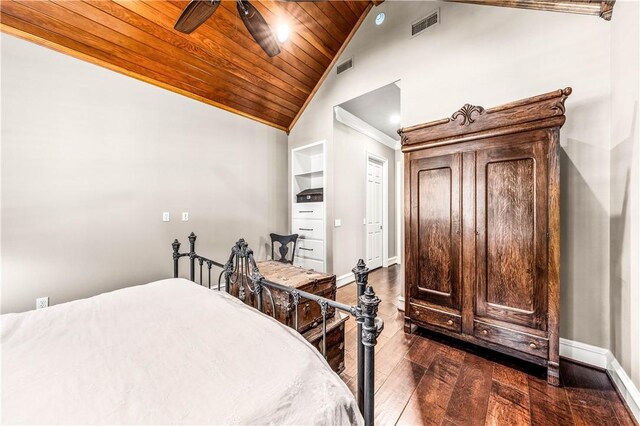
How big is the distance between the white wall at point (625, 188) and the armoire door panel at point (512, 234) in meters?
0.43

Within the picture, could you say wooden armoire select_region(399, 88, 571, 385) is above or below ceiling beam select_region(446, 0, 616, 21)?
below

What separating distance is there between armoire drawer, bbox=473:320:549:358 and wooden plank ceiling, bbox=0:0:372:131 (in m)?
3.63

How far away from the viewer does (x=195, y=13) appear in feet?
5.60

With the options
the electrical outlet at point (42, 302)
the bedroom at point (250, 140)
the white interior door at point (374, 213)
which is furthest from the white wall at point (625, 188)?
the electrical outlet at point (42, 302)

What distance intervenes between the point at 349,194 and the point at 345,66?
1.85 meters

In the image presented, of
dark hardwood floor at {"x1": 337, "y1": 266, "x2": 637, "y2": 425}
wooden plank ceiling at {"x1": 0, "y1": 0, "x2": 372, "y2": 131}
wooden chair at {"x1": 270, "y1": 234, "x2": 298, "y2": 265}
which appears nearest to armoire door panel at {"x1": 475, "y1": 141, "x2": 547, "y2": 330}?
dark hardwood floor at {"x1": 337, "y1": 266, "x2": 637, "y2": 425}

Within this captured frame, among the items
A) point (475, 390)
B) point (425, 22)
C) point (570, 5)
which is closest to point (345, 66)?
point (425, 22)

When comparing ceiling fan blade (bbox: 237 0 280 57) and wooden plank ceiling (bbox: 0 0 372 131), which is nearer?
ceiling fan blade (bbox: 237 0 280 57)

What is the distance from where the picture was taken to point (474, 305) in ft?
6.58

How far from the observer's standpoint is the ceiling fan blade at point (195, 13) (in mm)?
1616

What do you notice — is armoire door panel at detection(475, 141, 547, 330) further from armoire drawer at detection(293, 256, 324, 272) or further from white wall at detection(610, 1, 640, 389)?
armoire drawer at detection(293, 256, 324, 272)

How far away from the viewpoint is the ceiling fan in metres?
1.64

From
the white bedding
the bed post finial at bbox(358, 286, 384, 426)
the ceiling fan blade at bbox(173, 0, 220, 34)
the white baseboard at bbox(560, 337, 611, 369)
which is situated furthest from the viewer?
the white baseboard at bbox(560, 337, 611, 369)

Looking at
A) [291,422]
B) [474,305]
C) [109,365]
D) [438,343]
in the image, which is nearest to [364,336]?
[291,422]
